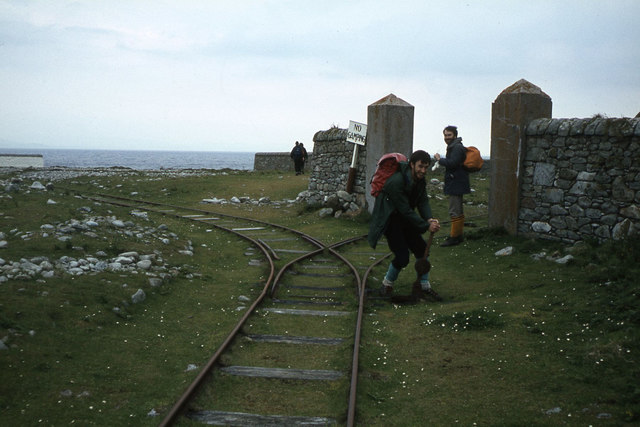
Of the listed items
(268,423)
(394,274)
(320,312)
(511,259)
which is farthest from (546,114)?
(268,423)

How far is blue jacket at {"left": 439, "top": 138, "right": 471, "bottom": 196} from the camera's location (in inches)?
412

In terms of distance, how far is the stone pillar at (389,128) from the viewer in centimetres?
1420

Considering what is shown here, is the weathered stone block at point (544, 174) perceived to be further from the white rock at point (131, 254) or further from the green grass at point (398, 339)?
the white rock at point (131, 254)

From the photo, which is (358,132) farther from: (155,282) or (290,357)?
(290,357)

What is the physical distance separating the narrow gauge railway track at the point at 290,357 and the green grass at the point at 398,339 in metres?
0.10

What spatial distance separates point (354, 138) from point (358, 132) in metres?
0.20

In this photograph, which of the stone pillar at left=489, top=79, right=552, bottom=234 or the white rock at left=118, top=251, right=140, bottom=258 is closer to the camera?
the white rock at left=118, top=251, right=140, bottom=258

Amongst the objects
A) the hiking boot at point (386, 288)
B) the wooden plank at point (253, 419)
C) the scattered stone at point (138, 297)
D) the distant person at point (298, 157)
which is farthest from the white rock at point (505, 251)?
the distant person at point (298, 157)

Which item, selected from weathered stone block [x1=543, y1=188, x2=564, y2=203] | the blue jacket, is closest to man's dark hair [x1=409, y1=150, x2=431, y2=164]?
the blue jacket

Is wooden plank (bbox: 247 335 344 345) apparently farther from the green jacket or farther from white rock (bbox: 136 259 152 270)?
white rock (bbox: 136 259 152 270)

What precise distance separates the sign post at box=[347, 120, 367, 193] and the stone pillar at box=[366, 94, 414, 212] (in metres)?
0.32

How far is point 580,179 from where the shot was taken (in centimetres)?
917

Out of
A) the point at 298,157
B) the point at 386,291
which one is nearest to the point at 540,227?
the point at 386,291

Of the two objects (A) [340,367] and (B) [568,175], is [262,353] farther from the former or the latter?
(B) [568,175]
